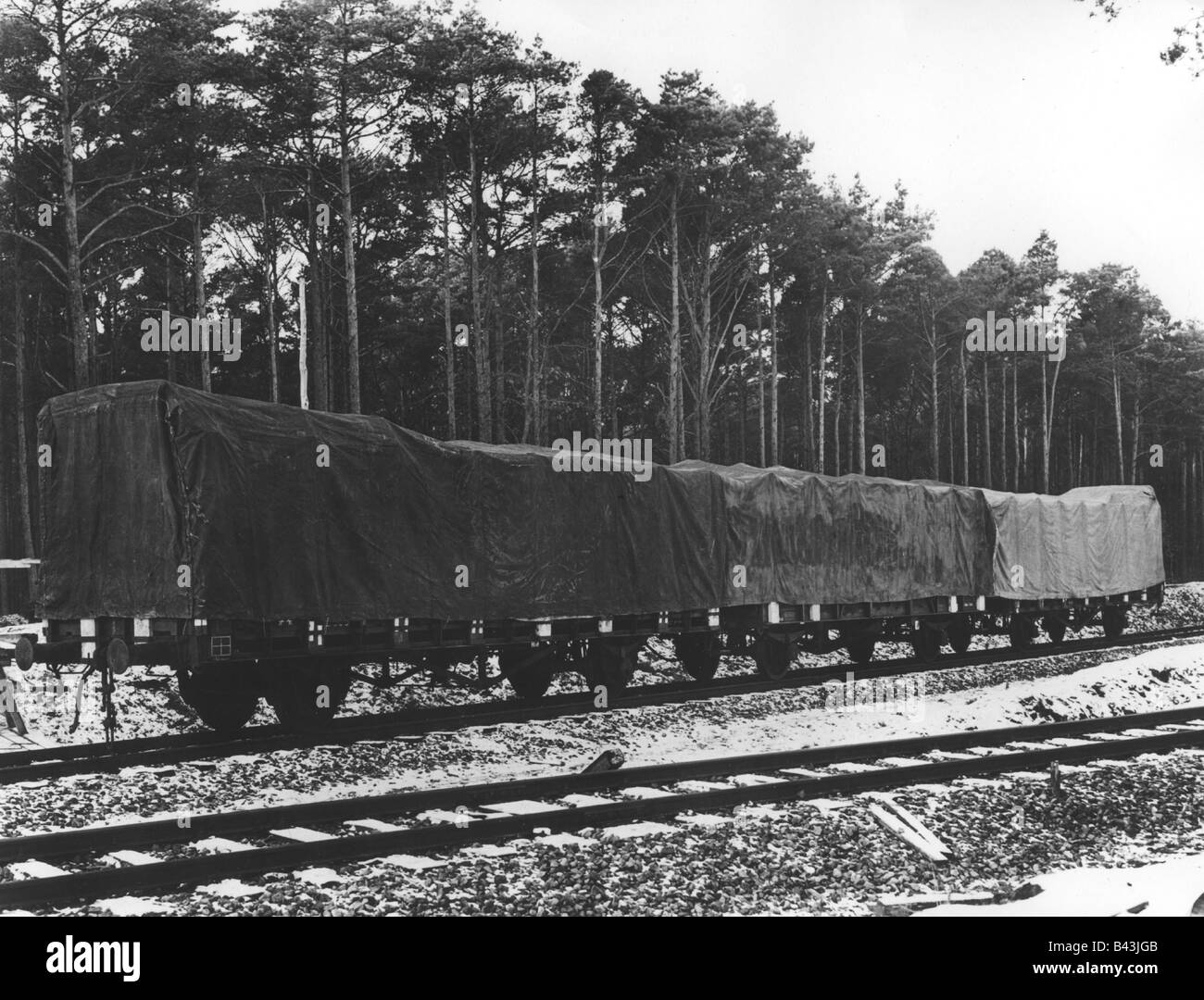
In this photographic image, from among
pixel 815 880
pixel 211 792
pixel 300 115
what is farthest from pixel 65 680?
pixel 300 115

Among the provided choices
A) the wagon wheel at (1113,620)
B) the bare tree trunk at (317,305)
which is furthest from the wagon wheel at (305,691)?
the bare tree trunk at (317,305)

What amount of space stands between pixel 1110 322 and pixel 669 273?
103 ft

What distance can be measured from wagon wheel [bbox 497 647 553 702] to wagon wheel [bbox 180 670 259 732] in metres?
3.07

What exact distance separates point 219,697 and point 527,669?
4020 mm

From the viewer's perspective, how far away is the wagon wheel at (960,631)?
878 inches

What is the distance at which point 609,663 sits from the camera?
15.4 metres

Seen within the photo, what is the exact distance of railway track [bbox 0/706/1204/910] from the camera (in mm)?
6879

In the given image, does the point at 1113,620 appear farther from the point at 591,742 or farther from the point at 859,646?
the point at 591,742

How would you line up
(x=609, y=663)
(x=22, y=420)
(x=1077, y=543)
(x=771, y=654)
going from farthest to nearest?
(x=22, y=420) < (x=1077, y=543) < (x=771, y=654) < (x=609, y=663)

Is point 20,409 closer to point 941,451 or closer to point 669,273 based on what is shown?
point 669,273

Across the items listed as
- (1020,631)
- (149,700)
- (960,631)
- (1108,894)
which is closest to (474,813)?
(1108,894)

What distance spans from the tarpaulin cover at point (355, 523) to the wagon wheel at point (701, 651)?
800 mm

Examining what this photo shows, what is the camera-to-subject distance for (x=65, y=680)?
52.6ft

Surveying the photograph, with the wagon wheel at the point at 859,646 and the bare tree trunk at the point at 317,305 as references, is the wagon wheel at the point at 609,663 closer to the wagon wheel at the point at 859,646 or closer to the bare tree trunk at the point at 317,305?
the wagon wheel at the point at 859,646
